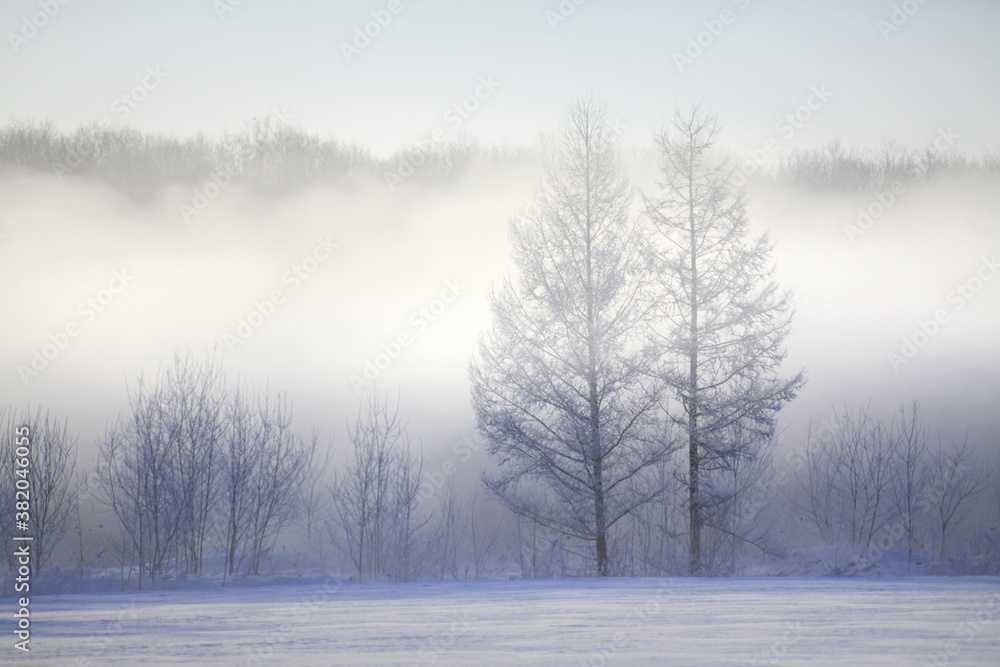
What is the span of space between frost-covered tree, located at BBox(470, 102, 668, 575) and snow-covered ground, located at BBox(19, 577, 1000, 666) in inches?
238

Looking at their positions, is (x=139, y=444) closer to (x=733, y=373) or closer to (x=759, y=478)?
(x=733, y=373)

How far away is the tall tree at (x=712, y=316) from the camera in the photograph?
16703 mm

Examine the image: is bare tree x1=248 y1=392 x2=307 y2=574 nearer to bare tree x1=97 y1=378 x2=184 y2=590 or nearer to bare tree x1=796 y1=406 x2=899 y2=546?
bare tree x1=97 y1=378 x2=184 y2=590

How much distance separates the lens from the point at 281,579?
15.5 meters

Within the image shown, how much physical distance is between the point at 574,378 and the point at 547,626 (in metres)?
9.55

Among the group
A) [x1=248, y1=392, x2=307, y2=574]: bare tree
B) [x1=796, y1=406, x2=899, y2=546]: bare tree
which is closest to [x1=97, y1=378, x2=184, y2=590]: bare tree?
[x1=248, y1=392, x2=307, y2=574]: bare tree

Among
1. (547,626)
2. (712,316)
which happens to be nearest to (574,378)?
(712,316)

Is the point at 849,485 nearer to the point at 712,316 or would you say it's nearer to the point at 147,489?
the point at 712,316

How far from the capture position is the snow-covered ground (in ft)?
17.9

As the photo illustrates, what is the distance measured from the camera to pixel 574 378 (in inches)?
627

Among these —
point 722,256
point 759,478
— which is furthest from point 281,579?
point 759,478

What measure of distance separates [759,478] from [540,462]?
9.97 m

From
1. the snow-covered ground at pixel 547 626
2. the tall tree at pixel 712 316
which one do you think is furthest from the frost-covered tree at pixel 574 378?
the snow-covered ground at pixel 547 626

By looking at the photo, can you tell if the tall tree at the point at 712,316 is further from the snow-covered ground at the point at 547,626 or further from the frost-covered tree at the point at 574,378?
the snow-covered ground at the point at 547,626
